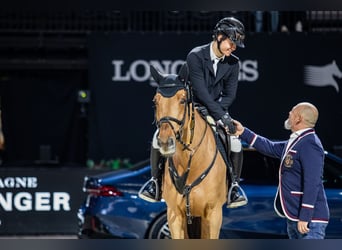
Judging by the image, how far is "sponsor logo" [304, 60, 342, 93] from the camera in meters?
14.1

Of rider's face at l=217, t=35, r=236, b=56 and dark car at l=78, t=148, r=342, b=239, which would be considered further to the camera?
dark car at l=78, t=148, r=342, b=239

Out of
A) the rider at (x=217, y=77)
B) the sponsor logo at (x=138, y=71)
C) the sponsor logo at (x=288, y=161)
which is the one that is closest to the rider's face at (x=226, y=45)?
the rider at (x=217, y=77)

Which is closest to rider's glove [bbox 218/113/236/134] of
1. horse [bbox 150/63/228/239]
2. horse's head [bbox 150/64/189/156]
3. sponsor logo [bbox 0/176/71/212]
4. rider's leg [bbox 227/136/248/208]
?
horse [bbox 150/63/228/239]

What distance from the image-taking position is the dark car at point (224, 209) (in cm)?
1074

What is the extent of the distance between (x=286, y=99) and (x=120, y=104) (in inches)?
104

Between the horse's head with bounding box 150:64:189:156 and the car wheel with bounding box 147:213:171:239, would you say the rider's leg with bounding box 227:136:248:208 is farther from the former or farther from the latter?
the car wheel with bounding box 147:213:171:239

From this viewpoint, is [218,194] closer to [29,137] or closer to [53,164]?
[53,164]

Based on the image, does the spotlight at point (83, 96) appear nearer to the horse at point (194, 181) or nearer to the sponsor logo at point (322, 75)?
the sponsor logo at point (322, 75)

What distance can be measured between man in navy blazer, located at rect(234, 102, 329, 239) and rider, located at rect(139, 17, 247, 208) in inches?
10.6

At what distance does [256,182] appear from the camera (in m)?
10.9

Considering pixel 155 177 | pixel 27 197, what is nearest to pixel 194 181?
pixel 155 177

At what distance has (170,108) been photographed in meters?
6.67

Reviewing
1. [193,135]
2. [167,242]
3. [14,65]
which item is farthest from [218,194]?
[14,65]

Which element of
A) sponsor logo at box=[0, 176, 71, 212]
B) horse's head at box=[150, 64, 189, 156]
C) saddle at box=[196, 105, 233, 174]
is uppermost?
horse's head at box=[150, 64, 189, 156]
